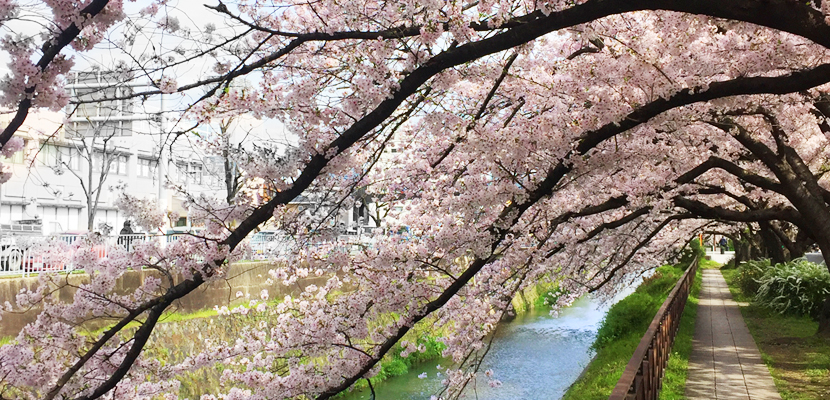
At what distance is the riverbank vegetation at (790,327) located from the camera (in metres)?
8.32

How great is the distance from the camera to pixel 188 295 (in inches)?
500

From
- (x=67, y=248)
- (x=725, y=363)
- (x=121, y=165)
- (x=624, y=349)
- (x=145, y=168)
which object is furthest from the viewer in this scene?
(x=145, y=168)

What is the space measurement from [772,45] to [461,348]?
3.85m

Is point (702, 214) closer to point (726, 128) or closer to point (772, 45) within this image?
point (726, 128)

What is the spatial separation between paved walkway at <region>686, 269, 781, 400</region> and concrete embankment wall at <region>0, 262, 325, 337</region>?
19.2 ft

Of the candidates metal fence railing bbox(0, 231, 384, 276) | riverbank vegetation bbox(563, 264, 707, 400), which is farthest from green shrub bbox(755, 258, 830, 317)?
metal fence railing bbox(0, 231, 384, 276)

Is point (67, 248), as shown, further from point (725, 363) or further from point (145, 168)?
point (145, 168)

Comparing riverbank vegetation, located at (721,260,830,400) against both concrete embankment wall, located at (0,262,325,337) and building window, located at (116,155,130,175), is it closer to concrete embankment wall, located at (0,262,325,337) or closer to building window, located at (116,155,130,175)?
concrete embankment wall, located at (0,262,325,337)

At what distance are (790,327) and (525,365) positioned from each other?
19.0 feet

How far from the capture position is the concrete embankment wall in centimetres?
928

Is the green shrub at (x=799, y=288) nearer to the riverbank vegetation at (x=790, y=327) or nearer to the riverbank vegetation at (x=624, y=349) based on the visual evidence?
the riverbank vegetation at (x=790, y=327)

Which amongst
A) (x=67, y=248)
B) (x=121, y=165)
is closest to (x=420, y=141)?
(x=67, y=248)

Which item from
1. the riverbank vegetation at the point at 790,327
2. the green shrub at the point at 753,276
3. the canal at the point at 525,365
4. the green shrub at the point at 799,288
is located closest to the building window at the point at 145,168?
the canal at the point at 525,365

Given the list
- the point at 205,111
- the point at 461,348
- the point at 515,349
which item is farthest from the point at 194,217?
the point at 515,349
